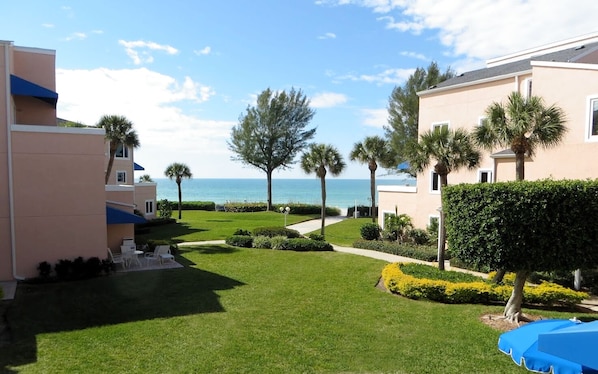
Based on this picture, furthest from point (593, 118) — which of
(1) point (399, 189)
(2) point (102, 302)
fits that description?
(2) point (102, 302)

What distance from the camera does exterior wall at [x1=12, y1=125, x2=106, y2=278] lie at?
14977mm

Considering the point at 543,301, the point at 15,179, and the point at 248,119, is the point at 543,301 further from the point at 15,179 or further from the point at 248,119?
the point at 248,119

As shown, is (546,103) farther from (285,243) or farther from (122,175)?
(122,175)

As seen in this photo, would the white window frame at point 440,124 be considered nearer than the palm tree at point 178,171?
Yes

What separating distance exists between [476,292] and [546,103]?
9804mm

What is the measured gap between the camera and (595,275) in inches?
598

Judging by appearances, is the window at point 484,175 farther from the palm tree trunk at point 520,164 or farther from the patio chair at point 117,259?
the patio chair at point 117,259

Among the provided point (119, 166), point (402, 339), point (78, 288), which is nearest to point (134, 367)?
point (402, 339)

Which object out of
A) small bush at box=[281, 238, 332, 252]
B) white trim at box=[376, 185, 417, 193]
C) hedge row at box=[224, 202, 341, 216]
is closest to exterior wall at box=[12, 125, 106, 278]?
small bush at box=[281, 238, 332, 252]

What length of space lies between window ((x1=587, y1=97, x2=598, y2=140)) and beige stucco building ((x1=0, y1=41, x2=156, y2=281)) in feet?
64.9

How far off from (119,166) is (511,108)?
1312 inches

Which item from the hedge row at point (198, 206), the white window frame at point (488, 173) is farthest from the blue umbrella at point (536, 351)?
the hedge row at point (198, 206)

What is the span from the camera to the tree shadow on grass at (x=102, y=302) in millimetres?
10008

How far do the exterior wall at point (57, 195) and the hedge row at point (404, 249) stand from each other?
1471 centimetres
